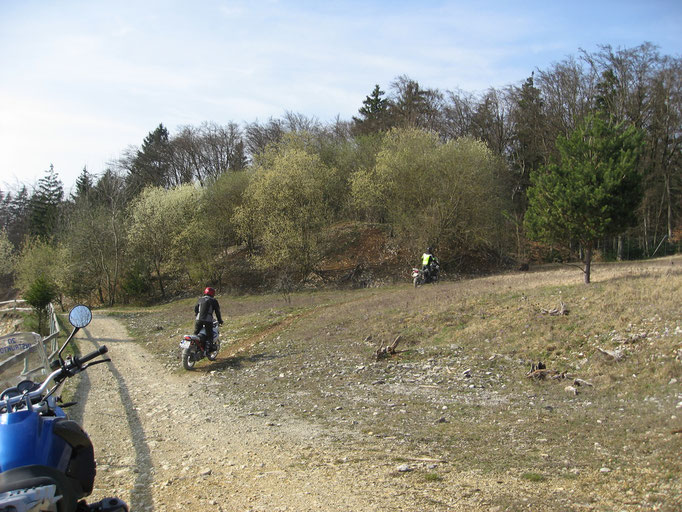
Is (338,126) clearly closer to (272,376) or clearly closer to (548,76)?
(548,76)

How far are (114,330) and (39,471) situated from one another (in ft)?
76.9

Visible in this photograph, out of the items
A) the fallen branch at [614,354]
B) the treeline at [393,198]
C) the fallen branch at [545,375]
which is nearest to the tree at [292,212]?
the treeline at [393,198]

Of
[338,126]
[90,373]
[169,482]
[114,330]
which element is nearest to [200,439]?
[169,482]

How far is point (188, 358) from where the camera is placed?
13.6 metres

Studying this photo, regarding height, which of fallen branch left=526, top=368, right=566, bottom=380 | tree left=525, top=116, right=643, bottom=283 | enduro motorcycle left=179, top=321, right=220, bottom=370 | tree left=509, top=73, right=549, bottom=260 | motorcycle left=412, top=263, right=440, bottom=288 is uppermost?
tree left=509, top=73, right=549, bottom=260

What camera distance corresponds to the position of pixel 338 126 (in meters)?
70.9

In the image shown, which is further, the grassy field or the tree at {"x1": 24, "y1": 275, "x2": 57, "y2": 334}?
the tree at {"x1": 24, "y1": 275, "x2": 57, "y2": 334}

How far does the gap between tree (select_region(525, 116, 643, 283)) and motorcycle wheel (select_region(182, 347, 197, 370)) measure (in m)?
14.3

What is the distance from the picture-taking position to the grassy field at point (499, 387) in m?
5.97

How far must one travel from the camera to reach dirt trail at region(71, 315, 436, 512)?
5609 millimetres

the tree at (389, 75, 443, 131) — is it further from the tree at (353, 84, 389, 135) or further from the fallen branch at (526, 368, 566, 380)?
the fallen branch at (526, 368, 566, 380)

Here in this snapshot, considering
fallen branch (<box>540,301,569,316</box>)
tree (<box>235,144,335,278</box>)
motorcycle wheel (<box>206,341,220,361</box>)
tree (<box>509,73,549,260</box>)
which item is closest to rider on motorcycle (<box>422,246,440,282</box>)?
fallen branch (<box>540,301,569,316</box>)

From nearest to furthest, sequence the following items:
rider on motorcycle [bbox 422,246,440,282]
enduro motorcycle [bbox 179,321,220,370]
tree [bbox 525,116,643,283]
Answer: enduro motorcycle [bbox 179,321,220,370]
tree [bbox 525,116,643,283]
rider on motorcycle [bbox 422,246,440,282]

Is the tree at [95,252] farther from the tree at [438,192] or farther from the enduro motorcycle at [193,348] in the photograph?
the enduro motorcycle at [193,348]
